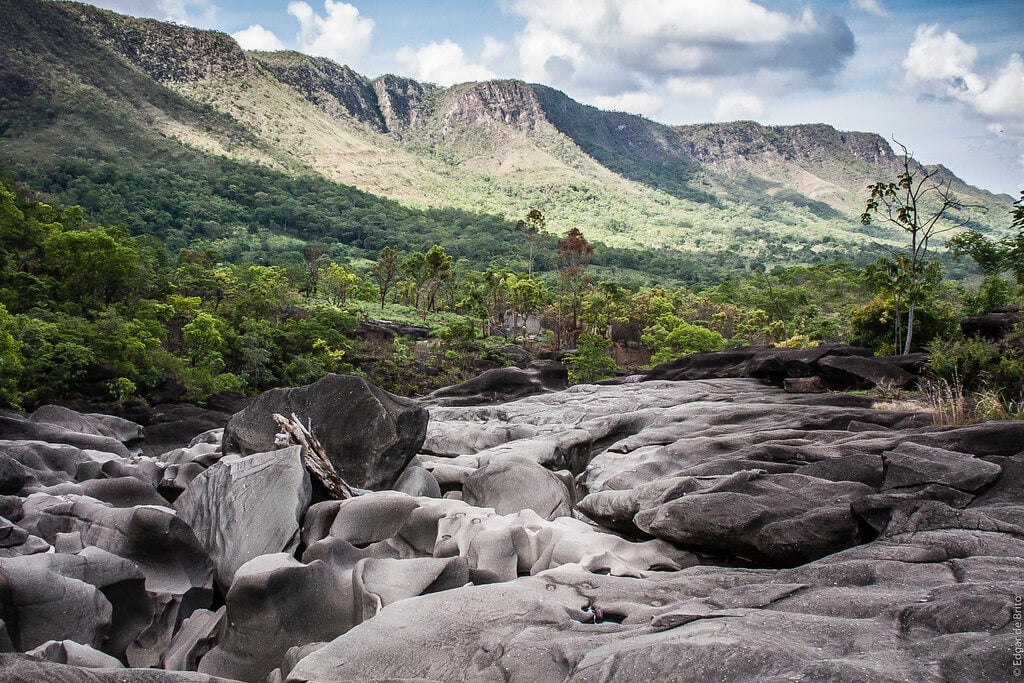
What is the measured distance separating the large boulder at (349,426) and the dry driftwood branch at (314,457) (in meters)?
0.45

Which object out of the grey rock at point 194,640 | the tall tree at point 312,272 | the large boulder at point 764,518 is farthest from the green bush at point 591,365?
the tall tree at point 312,272

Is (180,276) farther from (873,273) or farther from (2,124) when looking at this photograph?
(2,124)

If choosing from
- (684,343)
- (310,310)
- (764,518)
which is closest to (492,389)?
(764,518)

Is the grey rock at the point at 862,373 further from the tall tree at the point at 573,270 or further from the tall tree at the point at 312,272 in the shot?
the tall tree at the point at 312,272

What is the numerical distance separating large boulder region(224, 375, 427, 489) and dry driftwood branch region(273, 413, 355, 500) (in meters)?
0.45

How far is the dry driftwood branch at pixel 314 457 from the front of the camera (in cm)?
1201

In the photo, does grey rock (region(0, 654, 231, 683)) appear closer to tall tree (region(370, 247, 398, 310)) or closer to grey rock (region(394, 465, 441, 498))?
grey rock (region(394, 465, 441, 498))

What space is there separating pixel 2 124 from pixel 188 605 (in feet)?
500

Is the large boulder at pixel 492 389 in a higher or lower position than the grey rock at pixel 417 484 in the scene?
Answer: lower

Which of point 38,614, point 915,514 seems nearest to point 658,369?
point 915,514

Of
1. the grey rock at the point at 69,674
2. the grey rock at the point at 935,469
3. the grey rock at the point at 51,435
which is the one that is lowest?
the grey rock at the point at 51,435

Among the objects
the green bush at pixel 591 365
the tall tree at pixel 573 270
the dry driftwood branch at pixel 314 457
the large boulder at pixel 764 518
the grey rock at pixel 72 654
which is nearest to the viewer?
the grey rock at pixel 72 654

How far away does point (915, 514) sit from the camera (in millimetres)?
7852

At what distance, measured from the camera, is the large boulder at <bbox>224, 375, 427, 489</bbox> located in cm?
1378
